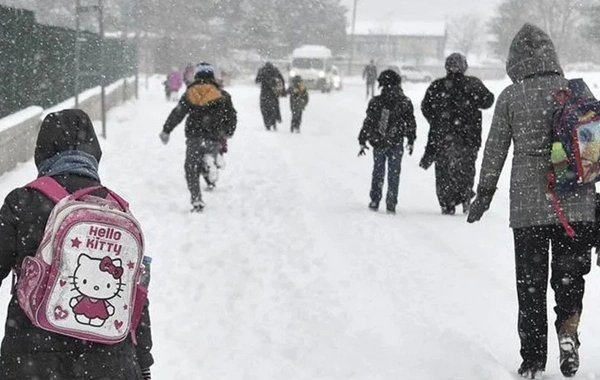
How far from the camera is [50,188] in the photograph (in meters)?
2.89

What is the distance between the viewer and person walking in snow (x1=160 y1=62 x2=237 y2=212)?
33.3 feet

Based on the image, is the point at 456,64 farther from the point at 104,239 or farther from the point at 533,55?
the point at 104,239

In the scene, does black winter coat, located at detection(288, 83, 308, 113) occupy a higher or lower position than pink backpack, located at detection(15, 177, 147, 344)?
lower

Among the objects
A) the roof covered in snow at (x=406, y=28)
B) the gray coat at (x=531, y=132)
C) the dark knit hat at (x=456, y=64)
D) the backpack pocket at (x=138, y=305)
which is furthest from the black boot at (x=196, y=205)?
the roof covered in snow at (x=406, y=28)

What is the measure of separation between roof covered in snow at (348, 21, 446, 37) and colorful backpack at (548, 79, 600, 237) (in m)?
121

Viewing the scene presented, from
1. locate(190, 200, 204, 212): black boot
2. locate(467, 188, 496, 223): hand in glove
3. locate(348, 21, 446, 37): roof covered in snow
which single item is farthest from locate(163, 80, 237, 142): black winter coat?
locate(348, 21, 446, 37): roof covered in snow

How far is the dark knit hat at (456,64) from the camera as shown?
31.1 feet

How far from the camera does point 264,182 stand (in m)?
13.1

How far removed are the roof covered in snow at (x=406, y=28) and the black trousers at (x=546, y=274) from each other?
120775mm

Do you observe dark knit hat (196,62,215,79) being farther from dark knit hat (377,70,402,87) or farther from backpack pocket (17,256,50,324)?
backpack pocket (17,256,50,324)

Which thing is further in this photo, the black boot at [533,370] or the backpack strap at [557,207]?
the black boot at [533,370]

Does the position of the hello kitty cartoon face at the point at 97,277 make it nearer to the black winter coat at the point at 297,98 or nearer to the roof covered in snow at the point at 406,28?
the black winter coat at the point at 297,98

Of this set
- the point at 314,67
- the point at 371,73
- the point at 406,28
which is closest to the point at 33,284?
the point at 371,73

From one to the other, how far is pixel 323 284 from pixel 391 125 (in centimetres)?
347
